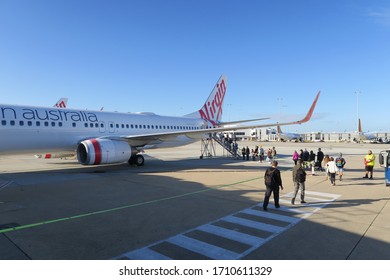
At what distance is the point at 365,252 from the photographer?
17.8 feet

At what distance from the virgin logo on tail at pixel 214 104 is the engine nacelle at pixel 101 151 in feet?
47.0

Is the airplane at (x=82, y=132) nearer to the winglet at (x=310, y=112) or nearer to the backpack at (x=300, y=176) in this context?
the winglet at (x=310, y=112)

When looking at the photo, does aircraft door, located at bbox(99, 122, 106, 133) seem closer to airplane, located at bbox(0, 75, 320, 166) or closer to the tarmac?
airplane, located at bbox(0, 75, 320, 166)

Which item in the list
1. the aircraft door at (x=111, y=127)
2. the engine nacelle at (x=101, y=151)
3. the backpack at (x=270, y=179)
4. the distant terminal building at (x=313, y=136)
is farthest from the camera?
the distant terminal building at (x=313, y=136)

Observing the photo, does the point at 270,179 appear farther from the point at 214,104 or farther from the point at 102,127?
the point at 214,104

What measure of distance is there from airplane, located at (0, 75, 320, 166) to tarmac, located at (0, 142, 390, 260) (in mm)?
3606

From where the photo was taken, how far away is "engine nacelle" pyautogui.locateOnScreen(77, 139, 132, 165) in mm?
16094

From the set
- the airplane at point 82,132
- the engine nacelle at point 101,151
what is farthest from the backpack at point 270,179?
the engine nacelle at point 101,151


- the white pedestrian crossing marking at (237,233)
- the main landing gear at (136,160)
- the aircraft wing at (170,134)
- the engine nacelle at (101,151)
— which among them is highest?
the aircraft wing at (170,134)

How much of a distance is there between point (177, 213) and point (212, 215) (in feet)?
3.42

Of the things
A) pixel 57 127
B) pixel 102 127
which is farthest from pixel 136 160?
Result: pixel 57 127

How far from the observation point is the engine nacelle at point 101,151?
634 inches
